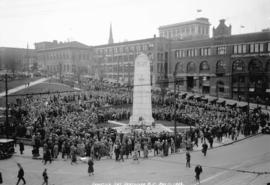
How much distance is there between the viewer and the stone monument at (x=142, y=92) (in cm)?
3075

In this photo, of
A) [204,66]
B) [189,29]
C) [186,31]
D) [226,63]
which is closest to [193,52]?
[204,66]

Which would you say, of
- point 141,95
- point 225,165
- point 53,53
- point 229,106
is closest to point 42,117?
point 141,95

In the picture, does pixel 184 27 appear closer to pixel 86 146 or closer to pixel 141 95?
pixel 141 95

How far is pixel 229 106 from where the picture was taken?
144 feet

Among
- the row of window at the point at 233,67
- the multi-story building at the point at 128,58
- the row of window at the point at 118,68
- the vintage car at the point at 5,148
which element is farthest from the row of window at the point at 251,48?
the vintage car at the point at 5,148

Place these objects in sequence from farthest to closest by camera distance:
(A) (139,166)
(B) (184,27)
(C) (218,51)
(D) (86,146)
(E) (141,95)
Result: (B) (184,27)
(C) (218,51)
(E) (141,95)
(D) (86,146)
(A) (139,166)

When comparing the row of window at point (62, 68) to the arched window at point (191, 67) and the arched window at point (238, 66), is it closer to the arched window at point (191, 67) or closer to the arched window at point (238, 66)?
the arched window at point (191, 67)

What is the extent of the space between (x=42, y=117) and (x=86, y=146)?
12.1m

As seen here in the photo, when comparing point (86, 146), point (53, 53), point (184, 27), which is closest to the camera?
point (86, 146)

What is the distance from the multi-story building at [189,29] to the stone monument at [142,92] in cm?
6764

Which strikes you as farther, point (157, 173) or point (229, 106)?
point (229, 106)

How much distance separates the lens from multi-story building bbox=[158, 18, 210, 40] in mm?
98906

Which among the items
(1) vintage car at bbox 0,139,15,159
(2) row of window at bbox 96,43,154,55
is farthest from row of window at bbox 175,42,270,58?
(1) vintage car at bbox 0,139,15,159

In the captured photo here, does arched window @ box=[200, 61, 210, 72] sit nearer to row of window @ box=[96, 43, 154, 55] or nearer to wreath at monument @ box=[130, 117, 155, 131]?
row of window @ box=[96, 43, 154, 55]
